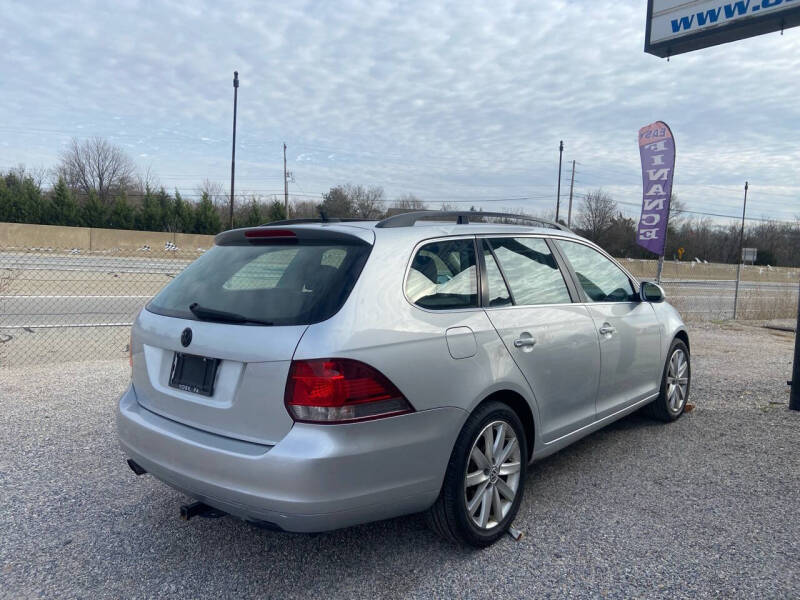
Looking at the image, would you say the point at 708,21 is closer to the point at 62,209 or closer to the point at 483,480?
the point at 483,480

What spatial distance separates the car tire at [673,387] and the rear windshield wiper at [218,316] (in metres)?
3.70

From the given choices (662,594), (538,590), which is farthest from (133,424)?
(662,594)

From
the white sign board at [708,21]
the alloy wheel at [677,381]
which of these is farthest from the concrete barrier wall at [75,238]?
the alloy wheel at [677,381]

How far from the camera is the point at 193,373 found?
110 inches

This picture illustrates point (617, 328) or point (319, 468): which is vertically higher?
point (617, 328)

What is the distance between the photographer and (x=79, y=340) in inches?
365

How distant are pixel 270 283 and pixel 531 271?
165cm

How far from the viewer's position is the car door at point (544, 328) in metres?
3.33

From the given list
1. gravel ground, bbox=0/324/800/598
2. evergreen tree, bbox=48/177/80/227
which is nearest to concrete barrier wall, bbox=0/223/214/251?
evergreen tree, bbox=48/177/80/227

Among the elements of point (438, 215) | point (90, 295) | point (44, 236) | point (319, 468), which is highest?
point (438, 215)

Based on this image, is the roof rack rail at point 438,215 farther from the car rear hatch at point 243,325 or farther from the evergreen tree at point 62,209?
the evergreen tree at point 62,209

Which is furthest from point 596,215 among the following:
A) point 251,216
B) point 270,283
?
point 270,283

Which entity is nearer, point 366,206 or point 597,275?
point 597,275

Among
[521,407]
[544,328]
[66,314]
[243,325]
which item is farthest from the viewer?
[66,314]
